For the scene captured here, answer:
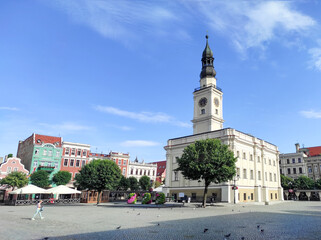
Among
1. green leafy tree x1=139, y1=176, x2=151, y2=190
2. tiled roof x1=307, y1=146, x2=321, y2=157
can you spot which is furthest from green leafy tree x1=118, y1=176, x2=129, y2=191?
tiled roof x1=307, y1=146, x2=321, y2=157

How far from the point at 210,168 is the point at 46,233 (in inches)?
881

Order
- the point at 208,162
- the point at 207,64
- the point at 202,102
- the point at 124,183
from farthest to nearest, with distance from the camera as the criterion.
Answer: the point at 124,183 → the point at 207,64 → the point at 202,102 → the point at 208,162

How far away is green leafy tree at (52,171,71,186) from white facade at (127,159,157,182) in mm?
21648

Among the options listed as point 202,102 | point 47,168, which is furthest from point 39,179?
point 202,102

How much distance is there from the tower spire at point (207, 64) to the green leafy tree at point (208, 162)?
1086 inches

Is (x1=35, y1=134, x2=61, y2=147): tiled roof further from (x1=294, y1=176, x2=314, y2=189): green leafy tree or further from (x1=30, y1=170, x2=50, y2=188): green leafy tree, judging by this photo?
(x1=294, y1=176, x2=314, y2=189): green leafy tree

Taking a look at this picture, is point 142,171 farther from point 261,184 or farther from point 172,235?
point 172,235

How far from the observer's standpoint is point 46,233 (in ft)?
38.6

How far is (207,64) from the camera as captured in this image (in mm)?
57750

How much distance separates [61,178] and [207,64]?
43429 millimetres

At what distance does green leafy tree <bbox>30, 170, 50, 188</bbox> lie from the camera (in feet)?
175

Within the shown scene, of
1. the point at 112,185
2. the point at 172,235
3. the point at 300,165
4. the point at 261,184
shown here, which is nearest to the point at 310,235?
the point at 172,235

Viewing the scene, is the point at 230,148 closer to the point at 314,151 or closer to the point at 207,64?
the point at 207,64

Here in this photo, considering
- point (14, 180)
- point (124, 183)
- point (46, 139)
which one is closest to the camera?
point (14, 180)
